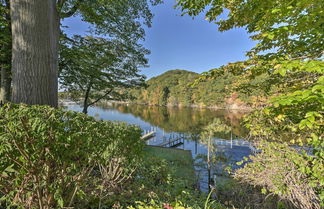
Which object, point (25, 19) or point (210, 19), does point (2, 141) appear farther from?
point (210, 19)

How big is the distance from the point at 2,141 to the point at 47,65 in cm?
171

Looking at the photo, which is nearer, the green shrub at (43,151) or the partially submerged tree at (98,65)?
the green shrub at (43,151)

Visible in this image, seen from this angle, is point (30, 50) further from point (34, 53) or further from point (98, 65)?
point (98, 65)

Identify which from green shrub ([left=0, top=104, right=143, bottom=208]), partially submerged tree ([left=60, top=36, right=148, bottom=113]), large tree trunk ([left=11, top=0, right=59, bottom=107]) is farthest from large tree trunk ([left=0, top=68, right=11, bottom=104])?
green shrub ([left=0, top=104, right=143, bottom=208])

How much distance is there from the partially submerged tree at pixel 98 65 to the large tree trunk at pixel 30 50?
455 cm

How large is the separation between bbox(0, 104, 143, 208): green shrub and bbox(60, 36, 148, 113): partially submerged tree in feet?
19.8

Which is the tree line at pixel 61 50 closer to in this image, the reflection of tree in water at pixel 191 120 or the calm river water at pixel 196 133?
the calm river water at pixel 196 133

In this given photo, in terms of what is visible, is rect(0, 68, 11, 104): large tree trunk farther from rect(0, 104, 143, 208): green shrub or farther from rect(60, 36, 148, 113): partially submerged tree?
rect(0, 104, 143, 208): green shrub

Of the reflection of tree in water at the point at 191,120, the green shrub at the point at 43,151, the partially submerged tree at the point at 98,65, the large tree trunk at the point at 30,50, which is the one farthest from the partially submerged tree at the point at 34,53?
the reflection of tree in water at the point at 191,120

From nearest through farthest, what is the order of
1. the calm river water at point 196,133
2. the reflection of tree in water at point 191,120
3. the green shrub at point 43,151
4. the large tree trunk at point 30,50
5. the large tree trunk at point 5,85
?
the green shrub at point 43,151
the large tree trunk at point 30,50
the large tree trunk at point 5,85
the calm river water at point 196,133
the reflection of tree in water at point 191,120

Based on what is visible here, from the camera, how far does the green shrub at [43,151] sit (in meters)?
1.31

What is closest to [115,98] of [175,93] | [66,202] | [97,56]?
[97,56]

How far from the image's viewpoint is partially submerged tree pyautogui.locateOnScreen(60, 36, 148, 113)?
7000 millimetres

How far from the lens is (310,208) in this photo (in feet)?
8.09
